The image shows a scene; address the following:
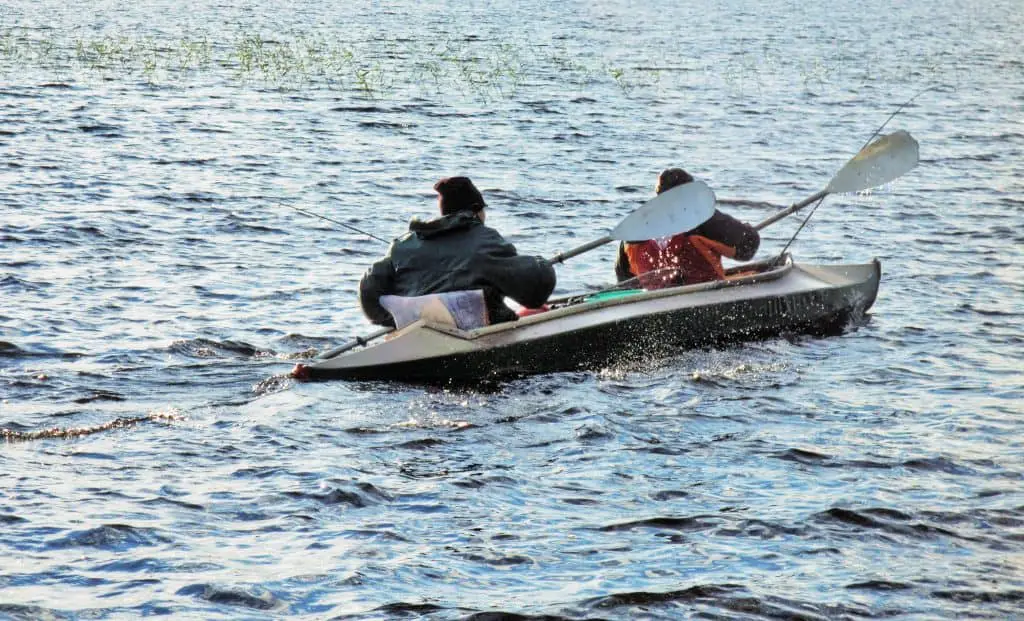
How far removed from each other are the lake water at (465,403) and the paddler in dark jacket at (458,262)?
0.61 metres

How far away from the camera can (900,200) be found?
16.5 meters

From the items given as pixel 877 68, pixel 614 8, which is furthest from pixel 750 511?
pixel 614 8

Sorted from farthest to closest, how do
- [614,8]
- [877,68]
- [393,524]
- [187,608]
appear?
[614,8]
[877,68]
[393,524]
[187,608]

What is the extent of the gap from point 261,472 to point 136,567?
1.20 meters

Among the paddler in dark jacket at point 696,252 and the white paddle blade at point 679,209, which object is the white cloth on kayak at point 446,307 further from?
the paddler in dark jacket at point 696,252

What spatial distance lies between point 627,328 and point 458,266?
1232 millimetres

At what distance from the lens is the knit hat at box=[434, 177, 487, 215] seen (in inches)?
326

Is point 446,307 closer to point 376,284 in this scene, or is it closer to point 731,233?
point 376,284

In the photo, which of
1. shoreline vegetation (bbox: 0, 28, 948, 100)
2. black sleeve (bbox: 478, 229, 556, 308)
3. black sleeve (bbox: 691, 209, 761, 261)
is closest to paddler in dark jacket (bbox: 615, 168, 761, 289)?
black sleeve (bbox: 691, 209, 761, 261)

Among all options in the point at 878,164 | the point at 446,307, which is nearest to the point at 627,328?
the point at 446,307

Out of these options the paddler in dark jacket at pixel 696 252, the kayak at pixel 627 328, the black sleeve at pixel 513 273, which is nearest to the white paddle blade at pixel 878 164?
the kayak at pixel 627 328

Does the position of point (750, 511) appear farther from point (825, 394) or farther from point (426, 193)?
point (426, 193)

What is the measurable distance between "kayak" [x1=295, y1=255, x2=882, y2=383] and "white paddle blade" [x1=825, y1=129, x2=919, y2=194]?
0.69 m

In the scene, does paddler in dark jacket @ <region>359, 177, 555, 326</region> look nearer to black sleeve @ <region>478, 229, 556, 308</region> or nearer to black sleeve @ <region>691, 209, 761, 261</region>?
black sleeve @ <region>478, 229, 556, 308</region>
